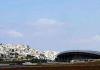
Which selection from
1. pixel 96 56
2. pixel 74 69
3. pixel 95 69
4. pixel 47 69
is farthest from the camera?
pixel 96 56

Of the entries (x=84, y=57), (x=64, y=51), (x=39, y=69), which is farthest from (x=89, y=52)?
(x=39, y=69)

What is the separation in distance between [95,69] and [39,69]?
39.0 feet

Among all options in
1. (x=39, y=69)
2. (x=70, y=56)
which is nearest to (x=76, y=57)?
(x=70, y=56)

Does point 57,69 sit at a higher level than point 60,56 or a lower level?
lower

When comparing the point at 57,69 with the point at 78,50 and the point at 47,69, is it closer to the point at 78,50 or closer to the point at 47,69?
the point at 47,69

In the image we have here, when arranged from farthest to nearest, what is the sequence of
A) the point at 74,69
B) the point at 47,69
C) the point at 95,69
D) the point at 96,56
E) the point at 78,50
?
1. the point at 78,50
2. the point at 96,56
3. the point at 47,69
4. the point at 74,69
5. the point at 95,69

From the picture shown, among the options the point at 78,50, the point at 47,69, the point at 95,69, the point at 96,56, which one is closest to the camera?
the point at 95,69

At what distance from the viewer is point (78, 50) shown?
13775 cm

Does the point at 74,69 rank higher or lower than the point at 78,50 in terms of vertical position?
lower

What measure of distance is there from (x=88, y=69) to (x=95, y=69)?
1460 millimetres

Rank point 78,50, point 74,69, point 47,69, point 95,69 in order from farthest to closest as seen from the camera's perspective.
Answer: point 78,50 < point 47,69 < point 74,69 < point 95,69

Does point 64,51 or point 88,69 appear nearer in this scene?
point 88,69

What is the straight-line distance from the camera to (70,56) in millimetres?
138000

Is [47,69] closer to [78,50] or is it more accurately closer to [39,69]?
[39,69]
